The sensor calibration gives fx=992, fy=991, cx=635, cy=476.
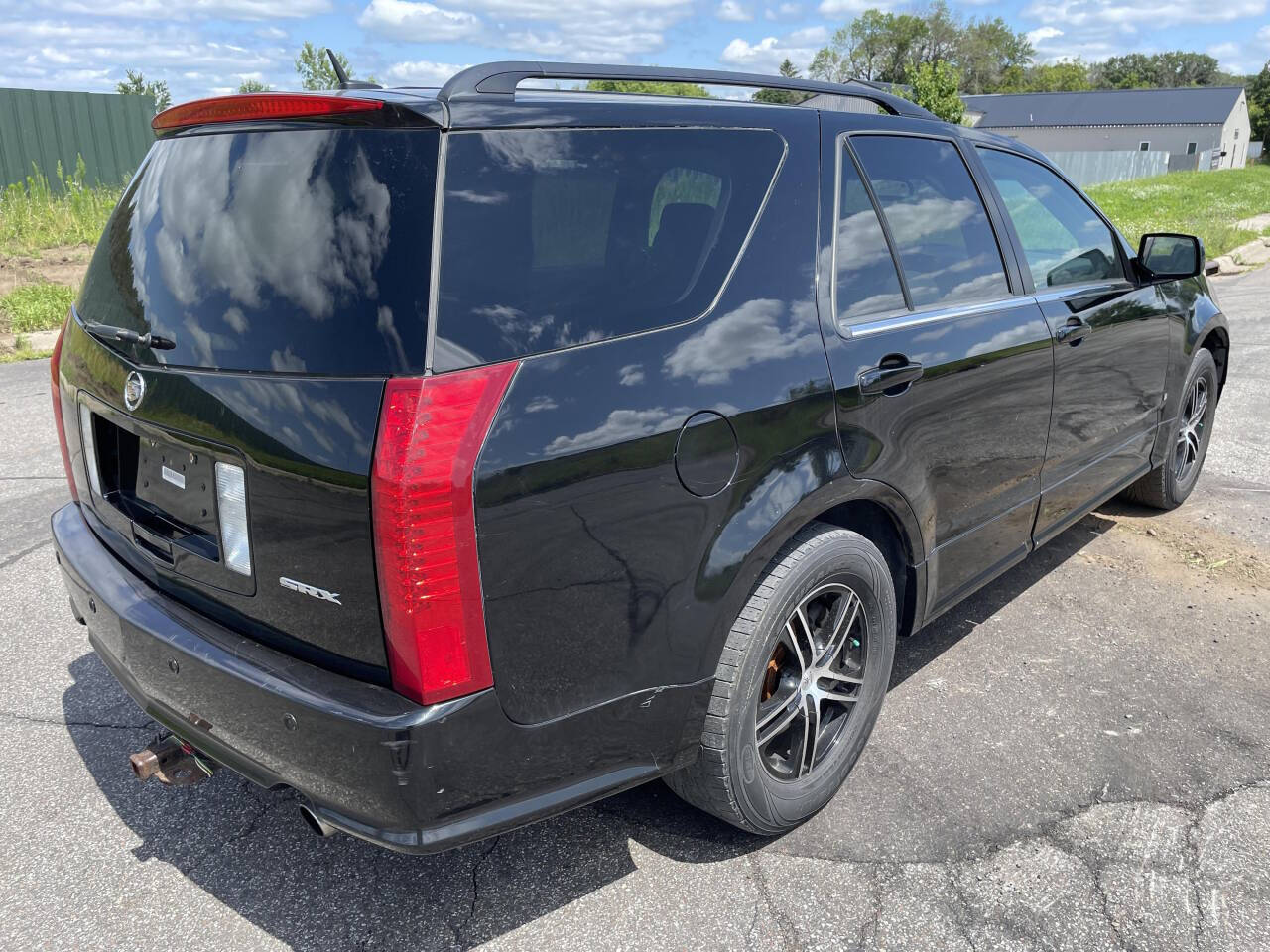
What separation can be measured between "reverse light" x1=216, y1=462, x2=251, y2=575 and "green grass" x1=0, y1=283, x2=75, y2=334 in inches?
367

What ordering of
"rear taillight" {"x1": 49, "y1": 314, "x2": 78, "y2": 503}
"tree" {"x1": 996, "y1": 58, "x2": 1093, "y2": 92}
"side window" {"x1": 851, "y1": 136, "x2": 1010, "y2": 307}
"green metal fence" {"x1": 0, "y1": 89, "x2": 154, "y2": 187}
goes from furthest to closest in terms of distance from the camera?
"tree" {"x1": 996, "y1": 58, "x2": 1093, "y2": 92}, "green metal fence" {"x1": 0, "y1": 89, "x2": 154, "y2": 187}, "side window" {"x1": 851, "y1": 136, "x2": 1010, "y2": 307}, "rear taillight" {"x1": 49, "y1": 314, "x2": 78, "y2": 503}

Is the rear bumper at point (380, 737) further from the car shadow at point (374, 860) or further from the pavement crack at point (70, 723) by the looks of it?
the pavement crack at point (70, 723)

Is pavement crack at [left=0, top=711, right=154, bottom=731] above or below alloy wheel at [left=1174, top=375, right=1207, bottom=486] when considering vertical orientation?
below

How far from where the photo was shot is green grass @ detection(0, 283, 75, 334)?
9953 millimetres

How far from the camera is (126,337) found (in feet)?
7.66

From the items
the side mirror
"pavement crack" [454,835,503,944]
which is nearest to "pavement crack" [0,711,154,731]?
"pavement crack" [454,835,503,944]

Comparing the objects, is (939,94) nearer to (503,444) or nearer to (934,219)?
(934,219)

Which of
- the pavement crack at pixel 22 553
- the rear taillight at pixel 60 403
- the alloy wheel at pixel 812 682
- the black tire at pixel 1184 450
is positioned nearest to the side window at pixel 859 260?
the alloy wheel at pixel 812 682

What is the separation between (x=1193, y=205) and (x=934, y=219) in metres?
32.4

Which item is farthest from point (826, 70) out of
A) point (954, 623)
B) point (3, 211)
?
point (954, 623)

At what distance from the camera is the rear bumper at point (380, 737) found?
1.90 m

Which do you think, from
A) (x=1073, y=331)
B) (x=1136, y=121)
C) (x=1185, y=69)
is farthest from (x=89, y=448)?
(x=1185, y=69)

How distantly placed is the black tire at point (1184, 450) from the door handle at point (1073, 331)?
55.5 inches

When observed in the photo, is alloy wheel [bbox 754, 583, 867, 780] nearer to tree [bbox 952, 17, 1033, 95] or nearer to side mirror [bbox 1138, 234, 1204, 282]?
side mirror [bbox 1138, 234, 1204, 282]
